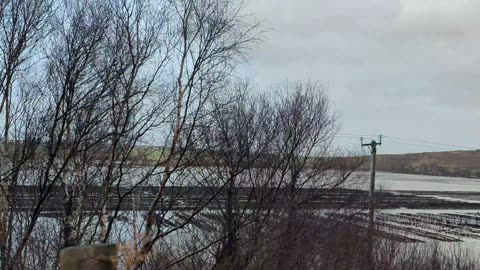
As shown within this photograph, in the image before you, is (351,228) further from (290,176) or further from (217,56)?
(217,56)

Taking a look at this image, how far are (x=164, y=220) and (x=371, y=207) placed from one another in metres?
17.5

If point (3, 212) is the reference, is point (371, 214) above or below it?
below

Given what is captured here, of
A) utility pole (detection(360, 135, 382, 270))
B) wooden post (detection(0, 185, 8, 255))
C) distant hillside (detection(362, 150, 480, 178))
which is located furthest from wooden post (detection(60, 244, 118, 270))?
distant hillside (detection(362, 150, 480, 178))

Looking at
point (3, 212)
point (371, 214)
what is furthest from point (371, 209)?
point (3, 212)

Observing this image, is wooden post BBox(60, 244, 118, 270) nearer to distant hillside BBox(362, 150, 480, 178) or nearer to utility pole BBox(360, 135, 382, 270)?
utility pole BBox(360, 135, 382, 270)

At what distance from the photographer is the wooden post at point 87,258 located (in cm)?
196

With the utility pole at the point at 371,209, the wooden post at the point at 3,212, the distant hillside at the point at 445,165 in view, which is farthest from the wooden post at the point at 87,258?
the distant hillside at the point at 445,165

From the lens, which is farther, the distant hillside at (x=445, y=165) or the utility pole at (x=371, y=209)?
the distant hillside at (x=445, y=165)

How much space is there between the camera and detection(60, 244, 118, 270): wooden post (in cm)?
196

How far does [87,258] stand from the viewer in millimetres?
1976

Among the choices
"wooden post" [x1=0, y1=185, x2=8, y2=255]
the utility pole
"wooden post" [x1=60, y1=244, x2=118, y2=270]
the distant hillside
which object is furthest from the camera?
the distant hillside

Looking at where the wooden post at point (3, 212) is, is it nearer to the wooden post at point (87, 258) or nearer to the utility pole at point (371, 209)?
the wooden post at point (87, 258)

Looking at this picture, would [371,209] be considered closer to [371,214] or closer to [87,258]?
[371,214]

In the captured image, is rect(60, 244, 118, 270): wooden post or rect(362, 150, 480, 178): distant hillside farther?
rect(362, 150, 480, 178): distant hillside
